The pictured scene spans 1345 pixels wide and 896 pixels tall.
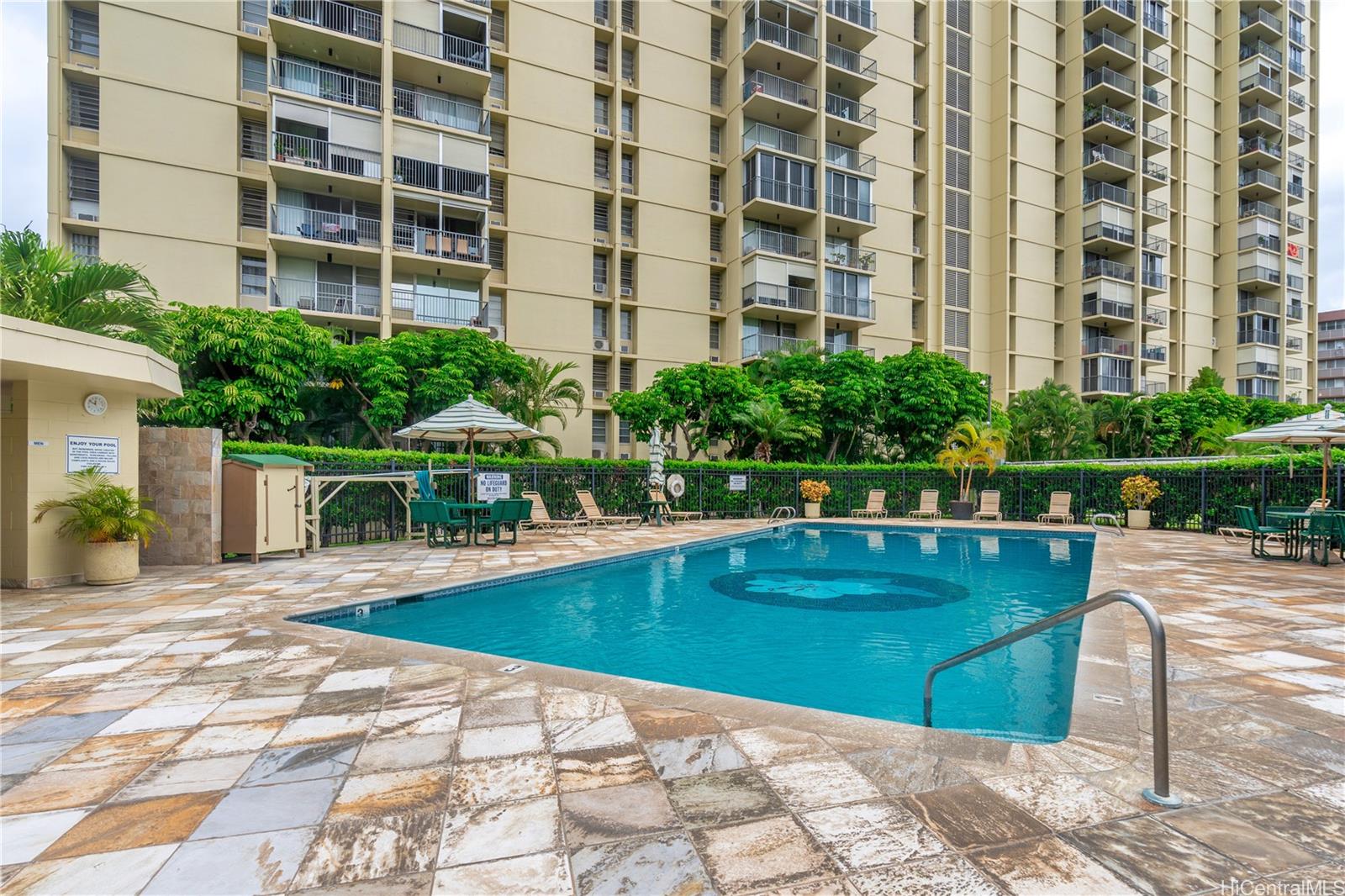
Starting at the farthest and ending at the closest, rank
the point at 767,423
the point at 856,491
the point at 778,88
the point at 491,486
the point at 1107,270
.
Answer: the point at 1107,270, the point at 778,88, the point at 767,423, the point at 856,491, the point at 491,486

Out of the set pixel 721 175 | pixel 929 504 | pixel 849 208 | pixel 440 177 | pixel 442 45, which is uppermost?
pixel 442 45

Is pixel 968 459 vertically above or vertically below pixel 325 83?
below

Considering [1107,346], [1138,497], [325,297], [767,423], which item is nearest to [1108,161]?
[1107,346]

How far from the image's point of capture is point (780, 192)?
28.5 metres

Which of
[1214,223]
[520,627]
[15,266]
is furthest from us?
[1214,223]

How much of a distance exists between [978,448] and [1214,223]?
3832cm

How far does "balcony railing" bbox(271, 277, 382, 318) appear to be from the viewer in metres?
21.7

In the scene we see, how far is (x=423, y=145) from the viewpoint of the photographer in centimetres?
2297

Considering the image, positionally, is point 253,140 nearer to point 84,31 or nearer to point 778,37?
point 84,31

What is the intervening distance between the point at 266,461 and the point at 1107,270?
41970mm

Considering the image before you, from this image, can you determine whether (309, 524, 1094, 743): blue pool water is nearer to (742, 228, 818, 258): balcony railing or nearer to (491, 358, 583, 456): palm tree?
(491, 358, 583, 456): palm tree

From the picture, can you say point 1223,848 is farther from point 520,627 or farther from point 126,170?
point 126,170

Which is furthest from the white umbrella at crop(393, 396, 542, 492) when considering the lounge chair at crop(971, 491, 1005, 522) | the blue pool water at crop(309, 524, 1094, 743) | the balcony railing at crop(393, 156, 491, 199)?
the lounge chair at crop(971, 491, 1005, 522)

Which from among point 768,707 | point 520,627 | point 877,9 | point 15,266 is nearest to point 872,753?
point 768,707
